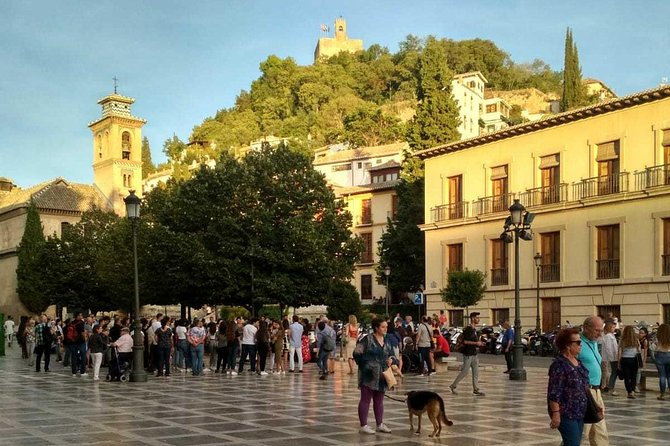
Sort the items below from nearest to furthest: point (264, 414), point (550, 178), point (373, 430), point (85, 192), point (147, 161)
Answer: point (373, 430)
point (264, 414)
point (550, 178)
point (85, 192)
point (147, 161)

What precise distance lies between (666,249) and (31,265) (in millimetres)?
49796

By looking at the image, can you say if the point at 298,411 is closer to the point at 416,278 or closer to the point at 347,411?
the point at 347,411

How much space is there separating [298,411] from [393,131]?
78.4 m

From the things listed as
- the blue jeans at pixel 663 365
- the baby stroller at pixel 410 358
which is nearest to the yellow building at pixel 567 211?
the baby stroller at pixel 410 358

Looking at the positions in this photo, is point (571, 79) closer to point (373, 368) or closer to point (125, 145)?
point (125, 145)

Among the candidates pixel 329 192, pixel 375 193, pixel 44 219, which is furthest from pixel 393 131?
pixel 329 192

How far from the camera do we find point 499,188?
41000mm

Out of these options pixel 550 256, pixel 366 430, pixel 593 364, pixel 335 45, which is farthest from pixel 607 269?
pixel 335 45

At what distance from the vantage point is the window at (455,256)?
42.9 meters

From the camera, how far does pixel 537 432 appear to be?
12.4m

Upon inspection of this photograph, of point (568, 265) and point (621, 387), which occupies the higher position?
point (568, 265)

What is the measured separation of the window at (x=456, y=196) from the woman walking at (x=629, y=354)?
25614mm

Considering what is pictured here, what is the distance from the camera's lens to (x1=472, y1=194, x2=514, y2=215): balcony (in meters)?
40.0

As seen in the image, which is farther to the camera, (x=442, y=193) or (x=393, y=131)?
(x=393, y=131)
